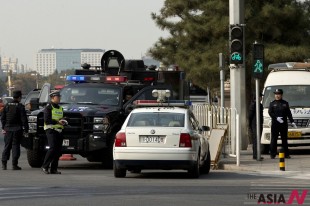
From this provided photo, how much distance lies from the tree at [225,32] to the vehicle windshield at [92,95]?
14.0 metres

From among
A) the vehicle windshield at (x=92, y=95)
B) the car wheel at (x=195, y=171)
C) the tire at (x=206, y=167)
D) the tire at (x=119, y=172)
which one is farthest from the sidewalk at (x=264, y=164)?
the tire at (x=119, y=172)

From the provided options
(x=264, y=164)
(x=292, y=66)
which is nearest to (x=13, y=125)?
(x=264, y=164)

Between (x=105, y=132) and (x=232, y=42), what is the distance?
4.60m

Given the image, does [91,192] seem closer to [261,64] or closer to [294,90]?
[261,64]

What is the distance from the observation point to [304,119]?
28547mm

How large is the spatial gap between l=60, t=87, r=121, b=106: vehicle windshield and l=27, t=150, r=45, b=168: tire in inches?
61.0

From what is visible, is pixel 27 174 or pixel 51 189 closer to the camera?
pixel 51 189

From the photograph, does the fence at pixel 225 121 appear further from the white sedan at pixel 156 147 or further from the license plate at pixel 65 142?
the white sedan at pixel 156 147

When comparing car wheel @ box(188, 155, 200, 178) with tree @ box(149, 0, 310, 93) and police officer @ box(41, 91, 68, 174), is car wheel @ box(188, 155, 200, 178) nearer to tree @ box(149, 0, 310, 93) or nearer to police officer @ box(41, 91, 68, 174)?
police officer @ box(41, 91, 68, 174)

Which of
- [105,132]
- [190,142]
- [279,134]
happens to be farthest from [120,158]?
[279,134]

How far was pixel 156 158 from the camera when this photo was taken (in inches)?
782

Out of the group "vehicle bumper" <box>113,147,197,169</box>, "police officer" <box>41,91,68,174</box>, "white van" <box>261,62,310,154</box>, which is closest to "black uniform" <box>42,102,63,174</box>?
"police officer" <box>41,91,68,174</box>

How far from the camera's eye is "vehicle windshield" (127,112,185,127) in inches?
→ 809

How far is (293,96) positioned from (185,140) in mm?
10162
